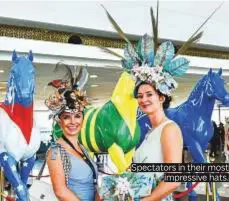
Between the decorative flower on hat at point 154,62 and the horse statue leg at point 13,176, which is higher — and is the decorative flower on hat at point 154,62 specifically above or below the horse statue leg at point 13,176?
above

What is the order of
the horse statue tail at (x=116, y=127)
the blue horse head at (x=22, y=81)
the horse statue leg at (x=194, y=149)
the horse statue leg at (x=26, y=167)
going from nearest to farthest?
the blue horse head at (x=22, y=81) < the horse statue leg at (x=26, y=167) < the horse statue tail at (x=116, y=127) < the horse statue leg at (x=194, y=149)

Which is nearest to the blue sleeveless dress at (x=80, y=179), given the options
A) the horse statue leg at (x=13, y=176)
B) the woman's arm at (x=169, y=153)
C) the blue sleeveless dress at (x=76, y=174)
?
the blue sleeveless dress at (x=76, y=174)

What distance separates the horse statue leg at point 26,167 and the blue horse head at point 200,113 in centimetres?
107

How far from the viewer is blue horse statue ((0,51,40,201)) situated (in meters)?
2.80

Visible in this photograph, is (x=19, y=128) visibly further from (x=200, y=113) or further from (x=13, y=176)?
(x=200, y=113)

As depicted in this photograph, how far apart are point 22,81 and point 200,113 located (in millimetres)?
1555

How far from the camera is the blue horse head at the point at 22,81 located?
110 inches

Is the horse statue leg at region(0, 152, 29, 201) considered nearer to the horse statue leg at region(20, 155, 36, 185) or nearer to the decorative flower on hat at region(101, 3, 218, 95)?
the horse statue leg at region(20, 155, 36, 185)

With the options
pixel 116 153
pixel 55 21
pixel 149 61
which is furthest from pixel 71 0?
pixel 116 153

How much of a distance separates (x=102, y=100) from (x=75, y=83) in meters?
0.46

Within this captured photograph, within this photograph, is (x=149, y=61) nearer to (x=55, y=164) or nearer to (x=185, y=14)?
(x=55, y=164)

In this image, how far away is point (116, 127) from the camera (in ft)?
10.0

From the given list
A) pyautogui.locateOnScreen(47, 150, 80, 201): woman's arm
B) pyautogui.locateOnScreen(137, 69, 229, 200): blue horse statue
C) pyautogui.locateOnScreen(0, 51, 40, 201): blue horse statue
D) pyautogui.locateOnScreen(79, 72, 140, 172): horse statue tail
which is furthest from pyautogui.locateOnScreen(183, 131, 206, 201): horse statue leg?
pyautogui.locateOnScreen(0, 51, 40, 201): blue horse statue

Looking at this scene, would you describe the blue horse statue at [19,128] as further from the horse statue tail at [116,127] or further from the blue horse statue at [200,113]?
the blue horse statue at [200,113]
